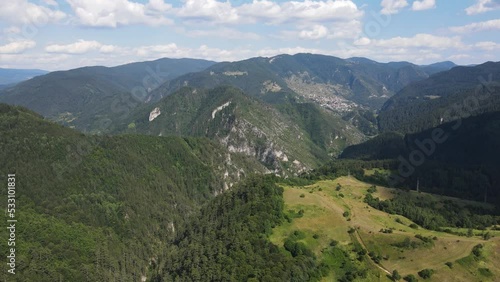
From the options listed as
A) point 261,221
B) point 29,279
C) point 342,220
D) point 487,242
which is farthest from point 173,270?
point 487,242

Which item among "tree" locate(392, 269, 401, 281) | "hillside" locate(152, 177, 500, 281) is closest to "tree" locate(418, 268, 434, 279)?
"hillside" locate(152, 177, 500, 281)

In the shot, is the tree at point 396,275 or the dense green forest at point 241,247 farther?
the dense green forest at point 241,247

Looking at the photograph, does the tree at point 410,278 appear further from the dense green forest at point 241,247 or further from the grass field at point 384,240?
the dense green forest at point 241,247

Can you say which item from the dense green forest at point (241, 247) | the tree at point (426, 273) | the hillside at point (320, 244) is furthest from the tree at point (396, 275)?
the dense green forest at point (241, 247)

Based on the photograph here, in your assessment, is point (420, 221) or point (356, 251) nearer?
point (356, 251)

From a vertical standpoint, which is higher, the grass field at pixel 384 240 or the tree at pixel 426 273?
the grass field at pixel 384 240

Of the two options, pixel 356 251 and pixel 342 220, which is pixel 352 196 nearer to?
pixel 342 220

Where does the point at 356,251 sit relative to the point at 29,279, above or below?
above

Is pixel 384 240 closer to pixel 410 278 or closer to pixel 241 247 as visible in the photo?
pixel 410 278
